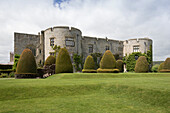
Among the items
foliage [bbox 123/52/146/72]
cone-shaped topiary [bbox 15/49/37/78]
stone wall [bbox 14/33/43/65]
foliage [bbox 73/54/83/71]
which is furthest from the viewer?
foliage [bbox 123/52/146/72]

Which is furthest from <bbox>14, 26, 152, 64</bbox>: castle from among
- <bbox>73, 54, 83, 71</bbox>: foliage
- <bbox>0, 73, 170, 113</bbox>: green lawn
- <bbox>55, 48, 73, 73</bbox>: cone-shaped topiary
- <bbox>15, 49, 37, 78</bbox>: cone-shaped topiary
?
<bbox>0, 73, 170, 113</bbox>: green lawn

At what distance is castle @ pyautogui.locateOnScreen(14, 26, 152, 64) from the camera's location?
28.4 m

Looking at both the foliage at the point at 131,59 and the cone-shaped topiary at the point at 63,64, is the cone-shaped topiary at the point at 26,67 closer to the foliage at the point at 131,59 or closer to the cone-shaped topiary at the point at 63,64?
the cone-shaped topiary at the point at 63,64

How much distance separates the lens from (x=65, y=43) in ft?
92.8

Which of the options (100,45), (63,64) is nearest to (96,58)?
(100,45)

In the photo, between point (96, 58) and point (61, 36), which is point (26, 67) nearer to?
point (61, 36)

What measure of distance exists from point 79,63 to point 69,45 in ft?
12.9

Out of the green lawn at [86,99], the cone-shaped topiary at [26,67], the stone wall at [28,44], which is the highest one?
the stone wall at [28,44]

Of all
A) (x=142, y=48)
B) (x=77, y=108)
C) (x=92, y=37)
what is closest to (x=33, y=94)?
(x=77, y=108)

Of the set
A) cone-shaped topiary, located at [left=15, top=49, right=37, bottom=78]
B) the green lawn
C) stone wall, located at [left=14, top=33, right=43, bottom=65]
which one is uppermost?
stone wall, located at [left=14, top=33, right=43, bottom=65]

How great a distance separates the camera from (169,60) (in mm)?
24047

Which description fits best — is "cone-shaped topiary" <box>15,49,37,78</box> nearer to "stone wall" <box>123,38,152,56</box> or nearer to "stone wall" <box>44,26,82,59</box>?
"stone wall" <box>44,26,82,59</box>

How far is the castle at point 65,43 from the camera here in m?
28.4

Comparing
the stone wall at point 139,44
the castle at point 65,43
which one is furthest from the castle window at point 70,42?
the stone wall at point 139,44
